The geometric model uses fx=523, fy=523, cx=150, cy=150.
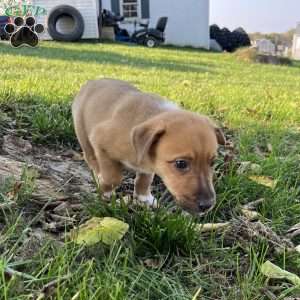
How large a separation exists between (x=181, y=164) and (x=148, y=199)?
0.36m

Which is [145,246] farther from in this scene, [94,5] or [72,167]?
[94,5]

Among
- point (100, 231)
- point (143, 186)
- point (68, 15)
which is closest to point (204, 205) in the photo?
point (100, 231)

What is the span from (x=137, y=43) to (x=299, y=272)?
797 inches

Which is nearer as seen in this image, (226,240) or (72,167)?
(226,240)

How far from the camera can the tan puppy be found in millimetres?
2494

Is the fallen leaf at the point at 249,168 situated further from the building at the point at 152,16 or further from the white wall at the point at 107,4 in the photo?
the white wall at the point at 107,4

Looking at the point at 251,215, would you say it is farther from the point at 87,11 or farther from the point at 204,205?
the point at 87,11

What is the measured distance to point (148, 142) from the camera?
8.20 feet

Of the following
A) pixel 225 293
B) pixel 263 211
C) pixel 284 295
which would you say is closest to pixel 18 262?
pixel 225 293

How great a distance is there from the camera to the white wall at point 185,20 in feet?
82.0

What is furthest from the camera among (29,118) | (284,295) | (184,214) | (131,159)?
(29,118)

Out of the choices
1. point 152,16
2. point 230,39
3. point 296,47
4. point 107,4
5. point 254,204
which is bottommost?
point 296,47

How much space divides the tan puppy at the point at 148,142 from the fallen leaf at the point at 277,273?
1.35 ft

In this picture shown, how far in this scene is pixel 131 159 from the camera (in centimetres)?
281
